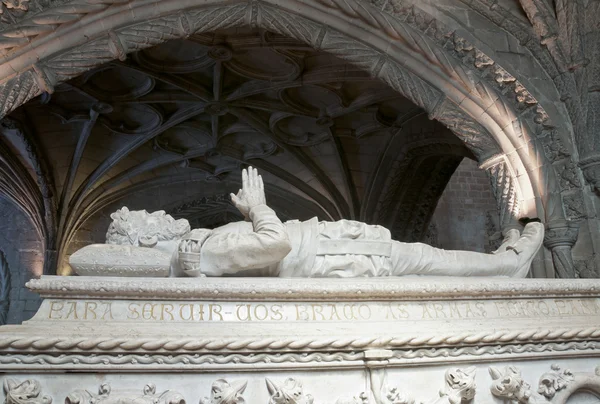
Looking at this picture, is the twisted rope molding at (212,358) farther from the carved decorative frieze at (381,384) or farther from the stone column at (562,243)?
the stone column at (562,243)

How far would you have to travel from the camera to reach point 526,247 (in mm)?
3160

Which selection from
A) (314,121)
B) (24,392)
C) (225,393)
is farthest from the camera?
(314,121)

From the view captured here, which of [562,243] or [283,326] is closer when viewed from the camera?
[283,326]

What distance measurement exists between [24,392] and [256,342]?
81cm

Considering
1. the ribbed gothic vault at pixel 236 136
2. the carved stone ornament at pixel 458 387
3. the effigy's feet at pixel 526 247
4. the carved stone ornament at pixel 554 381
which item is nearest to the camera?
the carved stone ornament at pixel 458 387

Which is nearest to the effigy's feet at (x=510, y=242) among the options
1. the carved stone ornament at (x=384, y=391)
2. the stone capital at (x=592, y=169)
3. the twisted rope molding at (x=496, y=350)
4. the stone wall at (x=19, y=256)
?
the twisted rope molding at (x=496, y=350)

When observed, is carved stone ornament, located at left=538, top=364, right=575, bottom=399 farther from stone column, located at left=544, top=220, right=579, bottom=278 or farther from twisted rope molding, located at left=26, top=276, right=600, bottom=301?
stone column, located at left=544, top=220, right=579, bottom=278

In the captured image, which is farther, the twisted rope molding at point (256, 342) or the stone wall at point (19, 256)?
the stone wall at point (19, 256)

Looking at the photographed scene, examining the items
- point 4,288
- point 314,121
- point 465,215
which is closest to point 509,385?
point 314,121

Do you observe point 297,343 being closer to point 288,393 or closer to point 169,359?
point 288,393

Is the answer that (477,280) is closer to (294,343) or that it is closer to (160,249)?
(294,343)

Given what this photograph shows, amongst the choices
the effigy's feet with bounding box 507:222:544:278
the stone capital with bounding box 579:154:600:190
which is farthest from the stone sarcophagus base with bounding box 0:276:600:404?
the stone capital with bounding box 579:154:600:190

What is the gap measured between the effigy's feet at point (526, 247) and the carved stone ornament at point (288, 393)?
1.48 m

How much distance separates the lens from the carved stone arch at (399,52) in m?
5.00
